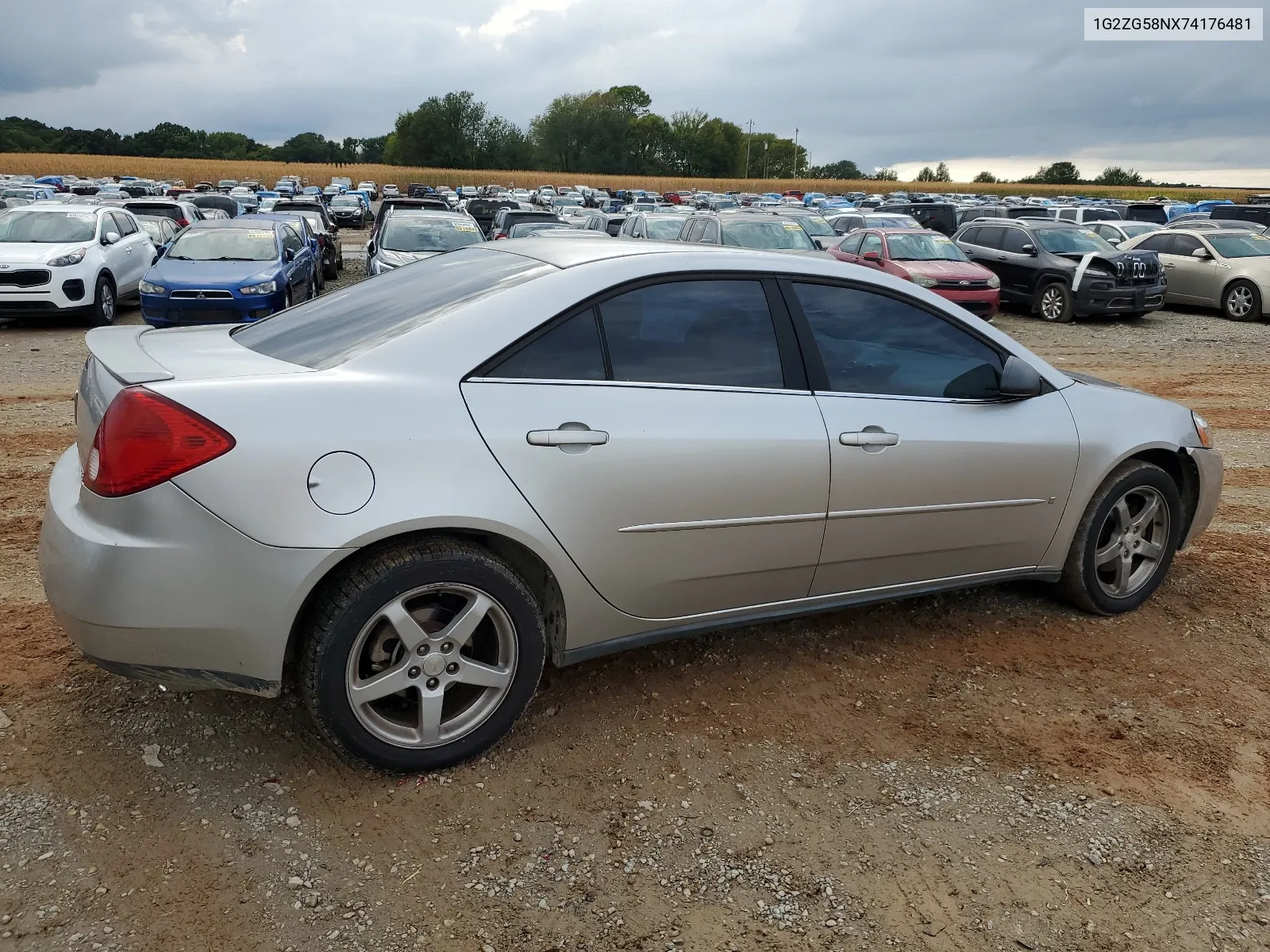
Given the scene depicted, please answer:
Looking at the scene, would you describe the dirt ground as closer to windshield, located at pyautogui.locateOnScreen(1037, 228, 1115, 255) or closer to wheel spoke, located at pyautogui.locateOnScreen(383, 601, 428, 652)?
wheel spoke, located at pyautogui.locateOnScreen(383, 601, 428, 652)

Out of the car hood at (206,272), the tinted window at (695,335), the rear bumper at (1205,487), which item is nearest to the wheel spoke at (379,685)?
the tinted window at (695,335)

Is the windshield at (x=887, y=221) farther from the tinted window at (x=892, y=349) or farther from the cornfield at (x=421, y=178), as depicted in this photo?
the cornfield at (x=421, y=178)

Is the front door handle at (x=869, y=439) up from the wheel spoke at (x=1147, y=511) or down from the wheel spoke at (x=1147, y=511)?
up

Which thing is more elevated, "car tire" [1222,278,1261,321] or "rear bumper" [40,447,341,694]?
"car tire" [1222,278,1261,321]

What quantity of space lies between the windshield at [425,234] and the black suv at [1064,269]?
9.43 metres

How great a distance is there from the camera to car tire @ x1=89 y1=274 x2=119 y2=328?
43.9 feet

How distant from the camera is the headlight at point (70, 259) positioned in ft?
41.9

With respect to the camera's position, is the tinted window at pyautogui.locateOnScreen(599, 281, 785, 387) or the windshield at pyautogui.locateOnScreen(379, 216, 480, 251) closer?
the tinted window at pyautogui.locateOnScreen(599, 281, 785, 387)

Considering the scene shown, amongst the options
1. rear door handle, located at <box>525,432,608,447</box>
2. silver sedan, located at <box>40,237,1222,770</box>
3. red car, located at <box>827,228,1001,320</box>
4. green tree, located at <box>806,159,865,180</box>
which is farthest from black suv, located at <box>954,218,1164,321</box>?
green tree, located at <box>806,159,865,180</box>

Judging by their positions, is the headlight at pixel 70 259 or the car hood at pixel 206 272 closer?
the car hood at pixel 206 272

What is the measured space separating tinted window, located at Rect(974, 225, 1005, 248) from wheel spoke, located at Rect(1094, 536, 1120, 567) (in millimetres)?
14699

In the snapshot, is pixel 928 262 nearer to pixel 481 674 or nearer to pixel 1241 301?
pixel 1241 301

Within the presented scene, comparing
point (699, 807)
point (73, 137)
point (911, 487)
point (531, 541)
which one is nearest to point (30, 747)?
point (531, 541)

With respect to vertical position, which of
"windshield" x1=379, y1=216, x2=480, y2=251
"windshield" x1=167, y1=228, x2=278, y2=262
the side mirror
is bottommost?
the side mirror
